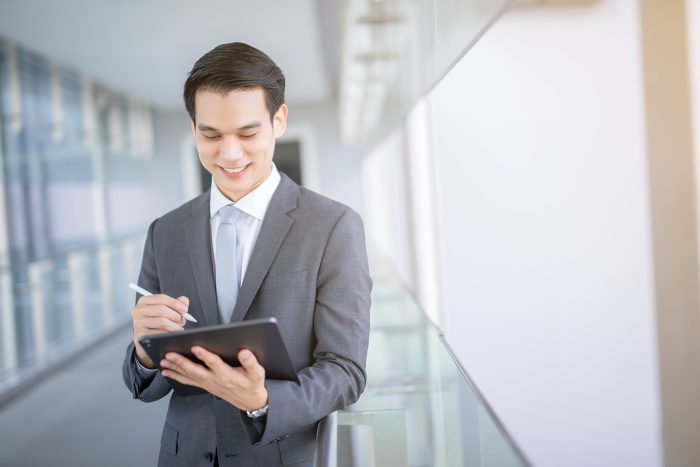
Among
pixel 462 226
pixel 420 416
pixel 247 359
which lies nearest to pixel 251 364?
pixel 247 359

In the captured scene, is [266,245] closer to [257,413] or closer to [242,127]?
[242,127]

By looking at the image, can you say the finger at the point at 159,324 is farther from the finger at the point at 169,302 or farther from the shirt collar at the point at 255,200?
the shirt collar at the point at 255,200

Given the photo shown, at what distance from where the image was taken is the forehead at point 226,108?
4.75 ft

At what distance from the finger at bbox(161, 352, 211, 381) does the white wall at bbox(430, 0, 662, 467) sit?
312 centimetres

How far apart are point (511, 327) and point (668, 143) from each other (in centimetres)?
202

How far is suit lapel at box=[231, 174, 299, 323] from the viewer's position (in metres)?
1.49

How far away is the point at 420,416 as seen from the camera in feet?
7.78

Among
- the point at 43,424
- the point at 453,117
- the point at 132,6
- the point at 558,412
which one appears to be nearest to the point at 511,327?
the point at 558,412

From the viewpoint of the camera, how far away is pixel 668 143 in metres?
3.05

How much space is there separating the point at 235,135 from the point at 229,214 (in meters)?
0.21

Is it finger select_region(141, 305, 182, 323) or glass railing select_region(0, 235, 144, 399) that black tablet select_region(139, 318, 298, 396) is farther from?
glass railing select_region(0, 235, 144, 399)

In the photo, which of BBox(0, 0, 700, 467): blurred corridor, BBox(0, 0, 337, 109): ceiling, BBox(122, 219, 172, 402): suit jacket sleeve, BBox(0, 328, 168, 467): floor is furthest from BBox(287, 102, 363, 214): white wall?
BBox(122, 219, 172, 402): suit jacket sleeve

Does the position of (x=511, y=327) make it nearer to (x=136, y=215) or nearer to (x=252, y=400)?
(x=252, y=400)

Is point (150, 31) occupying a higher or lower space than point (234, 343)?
higher
